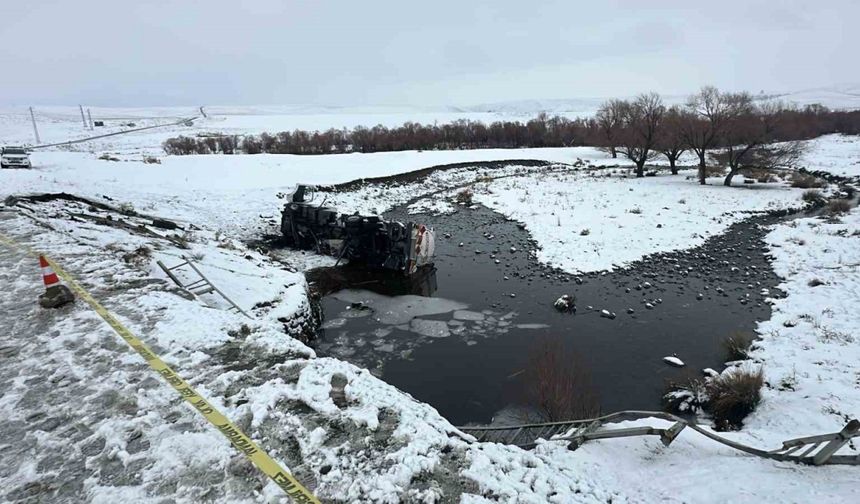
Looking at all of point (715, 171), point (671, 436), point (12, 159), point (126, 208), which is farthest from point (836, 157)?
point (12, 159)

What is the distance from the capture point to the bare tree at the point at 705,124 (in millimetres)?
30531

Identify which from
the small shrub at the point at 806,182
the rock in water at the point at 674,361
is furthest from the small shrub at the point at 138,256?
the small shrub at the point at 806,182

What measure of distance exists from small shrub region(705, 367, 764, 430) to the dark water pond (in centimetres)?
97

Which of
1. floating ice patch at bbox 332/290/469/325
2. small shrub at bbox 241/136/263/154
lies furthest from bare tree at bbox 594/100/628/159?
small shrub at bbox 241/136/263/154

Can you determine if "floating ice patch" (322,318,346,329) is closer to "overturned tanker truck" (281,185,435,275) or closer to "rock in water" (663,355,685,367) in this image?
"overturned tanker truck" (281,185,435,275)

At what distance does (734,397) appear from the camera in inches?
302

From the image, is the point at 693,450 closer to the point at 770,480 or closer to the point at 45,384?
the point at 770,480

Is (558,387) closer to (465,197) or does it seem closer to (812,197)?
(465,197)

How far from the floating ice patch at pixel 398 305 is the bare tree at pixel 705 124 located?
89.8 feet

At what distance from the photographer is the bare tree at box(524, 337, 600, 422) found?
24.1ft

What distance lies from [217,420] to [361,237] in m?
12.2

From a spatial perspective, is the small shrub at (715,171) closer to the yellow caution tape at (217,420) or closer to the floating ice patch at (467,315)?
the floating ice patch at (467,315)

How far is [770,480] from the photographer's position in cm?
449

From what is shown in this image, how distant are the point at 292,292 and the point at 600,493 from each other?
28.9 feet
